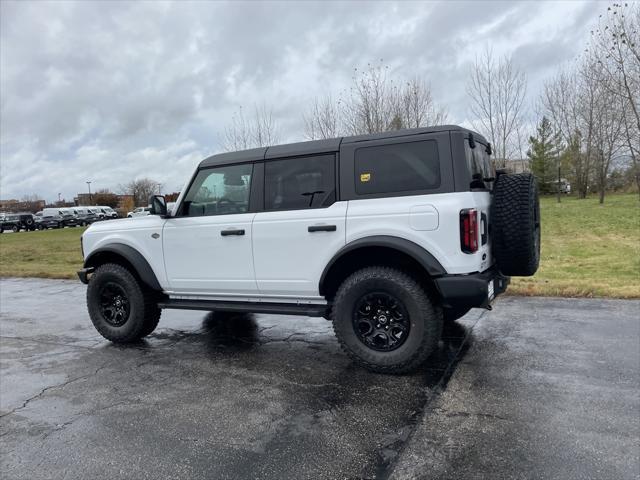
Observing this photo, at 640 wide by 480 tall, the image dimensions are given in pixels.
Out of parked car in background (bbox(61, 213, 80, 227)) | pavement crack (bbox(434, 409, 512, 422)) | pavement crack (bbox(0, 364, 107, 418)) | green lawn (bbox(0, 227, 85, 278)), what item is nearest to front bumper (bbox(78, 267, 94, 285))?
pavement crack (bbox(0, 364, 107, 418))

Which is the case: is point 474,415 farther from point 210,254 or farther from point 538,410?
point 210,254

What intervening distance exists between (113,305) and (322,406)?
10.5ft

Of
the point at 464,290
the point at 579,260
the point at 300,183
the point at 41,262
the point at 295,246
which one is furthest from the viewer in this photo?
the point at 41,262

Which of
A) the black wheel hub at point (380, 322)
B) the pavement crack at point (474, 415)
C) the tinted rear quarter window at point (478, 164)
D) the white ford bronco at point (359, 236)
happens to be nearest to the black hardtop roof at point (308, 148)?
the white ford bronco at point (359, 236)

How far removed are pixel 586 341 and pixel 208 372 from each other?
11.8 ft

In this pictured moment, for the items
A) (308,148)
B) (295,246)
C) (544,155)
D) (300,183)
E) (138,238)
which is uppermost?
(544,155)

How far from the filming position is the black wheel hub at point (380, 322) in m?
3.94

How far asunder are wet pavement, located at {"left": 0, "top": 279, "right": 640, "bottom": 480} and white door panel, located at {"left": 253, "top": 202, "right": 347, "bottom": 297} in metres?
0.76

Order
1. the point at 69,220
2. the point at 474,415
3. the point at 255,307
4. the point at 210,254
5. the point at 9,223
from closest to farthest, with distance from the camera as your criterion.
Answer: the point at 474,415 < the point at 255,307 < the point at 210,254 < the point at 9,223 < the point at 69,220

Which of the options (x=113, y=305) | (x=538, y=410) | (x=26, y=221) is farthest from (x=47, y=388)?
(x=26, y=221)

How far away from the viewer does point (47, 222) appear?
140ft

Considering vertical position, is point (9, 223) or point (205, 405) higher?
point (9, 223)

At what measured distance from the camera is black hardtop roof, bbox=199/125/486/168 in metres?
3.95

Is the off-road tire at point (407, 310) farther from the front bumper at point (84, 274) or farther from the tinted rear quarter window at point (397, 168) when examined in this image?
the front bumper at point (84, 274)
